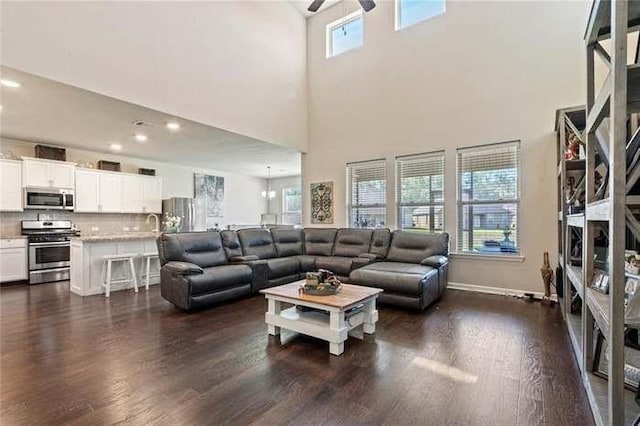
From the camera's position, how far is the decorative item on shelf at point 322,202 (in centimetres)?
655

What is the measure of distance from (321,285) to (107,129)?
4504 millimetres

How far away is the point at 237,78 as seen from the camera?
5262mm

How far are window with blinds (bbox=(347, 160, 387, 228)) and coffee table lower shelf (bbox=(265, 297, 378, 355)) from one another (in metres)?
3.06

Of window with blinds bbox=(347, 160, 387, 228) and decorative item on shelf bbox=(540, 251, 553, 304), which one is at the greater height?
window with blinds bbox=(347, 160, 387, 228)

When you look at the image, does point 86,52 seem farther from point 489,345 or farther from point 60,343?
point 489,345

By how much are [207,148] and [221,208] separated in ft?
10.9

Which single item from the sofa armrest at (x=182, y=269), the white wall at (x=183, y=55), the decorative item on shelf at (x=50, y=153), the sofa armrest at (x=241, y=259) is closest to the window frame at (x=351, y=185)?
the white wall at (x=183, y=55)

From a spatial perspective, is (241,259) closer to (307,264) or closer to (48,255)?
(307,264)

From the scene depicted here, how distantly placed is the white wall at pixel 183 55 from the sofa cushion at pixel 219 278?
2242mm

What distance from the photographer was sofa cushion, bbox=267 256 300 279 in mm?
4825

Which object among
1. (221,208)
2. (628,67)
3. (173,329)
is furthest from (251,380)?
(221,208)

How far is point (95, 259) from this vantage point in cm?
481

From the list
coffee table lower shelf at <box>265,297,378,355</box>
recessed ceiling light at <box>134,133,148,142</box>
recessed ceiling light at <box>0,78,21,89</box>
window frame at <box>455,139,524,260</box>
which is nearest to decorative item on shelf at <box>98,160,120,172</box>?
recessed ceiling light at <box>134,133,148,142</box>

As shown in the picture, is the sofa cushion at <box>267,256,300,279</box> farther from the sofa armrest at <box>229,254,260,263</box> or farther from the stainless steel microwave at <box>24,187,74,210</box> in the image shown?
the stainless steel microwave at <box>24,187,74,210</box>
